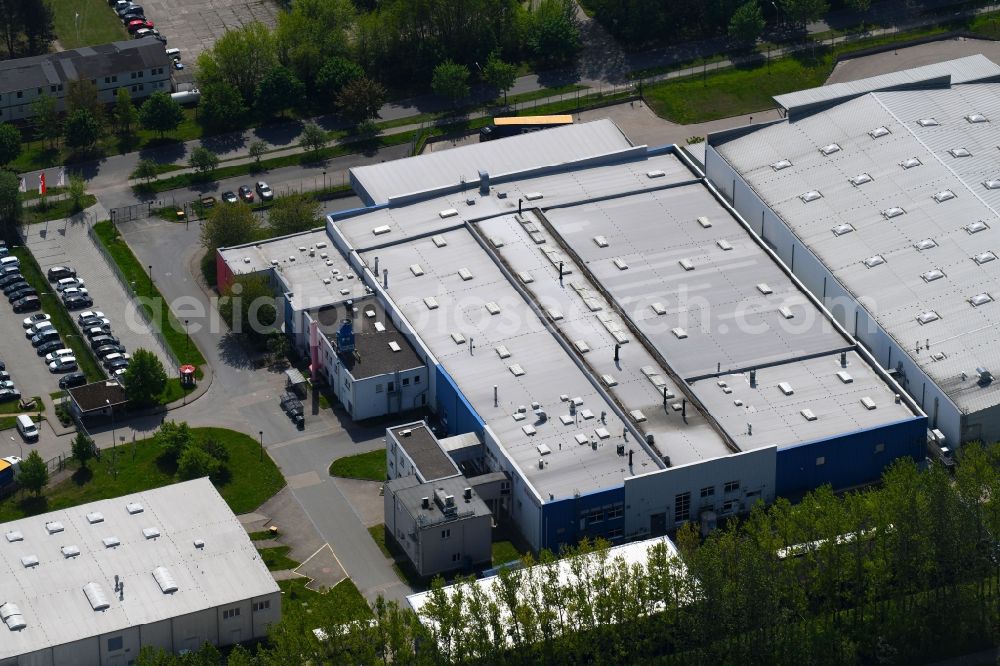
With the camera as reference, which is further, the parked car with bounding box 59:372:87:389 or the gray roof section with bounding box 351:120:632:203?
the gray roof section with bounding box 351:120:632:203

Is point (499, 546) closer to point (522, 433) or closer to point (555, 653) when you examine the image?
point (522, 433)

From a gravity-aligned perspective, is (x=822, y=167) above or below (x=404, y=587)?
above

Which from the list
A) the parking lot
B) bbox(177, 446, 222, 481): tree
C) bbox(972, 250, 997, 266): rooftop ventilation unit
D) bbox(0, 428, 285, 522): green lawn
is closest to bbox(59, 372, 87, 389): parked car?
the parking lot

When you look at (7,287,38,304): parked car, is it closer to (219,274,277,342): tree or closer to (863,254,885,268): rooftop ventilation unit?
(219,274,277,342): tree

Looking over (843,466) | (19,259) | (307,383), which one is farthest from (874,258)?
(19,259)

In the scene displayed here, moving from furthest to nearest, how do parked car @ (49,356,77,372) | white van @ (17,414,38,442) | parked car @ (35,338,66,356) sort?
parked car @ (35,338,66,356), parked car @ (49,356,77,372), white van @ (17,414,38,442)

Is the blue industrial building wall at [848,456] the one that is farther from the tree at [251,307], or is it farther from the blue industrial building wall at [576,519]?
the tree at [251,307]
